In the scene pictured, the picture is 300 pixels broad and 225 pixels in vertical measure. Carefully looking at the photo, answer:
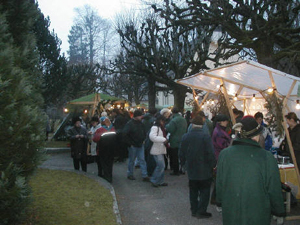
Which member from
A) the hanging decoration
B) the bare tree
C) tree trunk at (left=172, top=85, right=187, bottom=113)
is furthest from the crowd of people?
the bare tree

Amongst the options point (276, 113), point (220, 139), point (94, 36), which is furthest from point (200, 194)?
point (94, 36)

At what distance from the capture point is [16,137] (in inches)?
163

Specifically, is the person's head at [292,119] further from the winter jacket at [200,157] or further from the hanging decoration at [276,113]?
the winter jacket at [200,157]

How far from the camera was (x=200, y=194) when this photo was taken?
19.9 feet

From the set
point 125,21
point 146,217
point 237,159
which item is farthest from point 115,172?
point 125,21

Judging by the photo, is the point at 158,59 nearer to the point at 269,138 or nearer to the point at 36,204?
the point at 269,138

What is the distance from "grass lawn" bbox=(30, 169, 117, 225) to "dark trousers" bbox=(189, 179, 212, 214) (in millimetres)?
1507

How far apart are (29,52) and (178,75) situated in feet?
50.5

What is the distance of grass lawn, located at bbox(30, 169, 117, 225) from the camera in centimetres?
544

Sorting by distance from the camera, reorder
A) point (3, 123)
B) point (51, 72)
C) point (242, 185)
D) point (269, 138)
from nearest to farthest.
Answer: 1. point (242, 185)
2. point (3, 123)
3. point (269, 138)
4. point (51, 72)

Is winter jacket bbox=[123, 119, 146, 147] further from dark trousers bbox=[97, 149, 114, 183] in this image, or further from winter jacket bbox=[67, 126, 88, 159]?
winter jacket bbox=[67, 126, 88, 159]

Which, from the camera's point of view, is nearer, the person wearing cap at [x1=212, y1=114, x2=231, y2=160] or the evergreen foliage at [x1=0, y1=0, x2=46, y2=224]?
the evergreen foliage at [x1=0, y1=0, x2=46, y2=224]

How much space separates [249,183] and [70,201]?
4176 millimetres

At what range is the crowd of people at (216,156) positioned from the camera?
3387 millimetres
